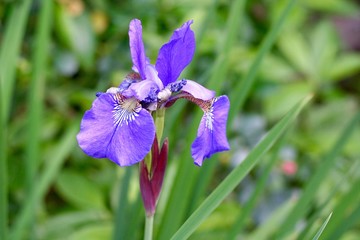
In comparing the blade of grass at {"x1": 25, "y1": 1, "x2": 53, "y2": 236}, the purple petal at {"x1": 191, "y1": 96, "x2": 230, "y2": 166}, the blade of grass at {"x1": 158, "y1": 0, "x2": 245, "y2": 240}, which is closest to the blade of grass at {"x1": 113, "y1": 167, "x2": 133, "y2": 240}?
the blade of grass at {"x1": 158, "y1": 0, "x2": 245, "y2": 240}

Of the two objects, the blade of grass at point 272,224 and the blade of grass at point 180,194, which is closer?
the blade of grass at point 180,194

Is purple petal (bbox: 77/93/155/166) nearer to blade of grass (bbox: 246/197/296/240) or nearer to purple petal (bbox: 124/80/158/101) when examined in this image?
purple petal (bbox: 124/80/158/101)

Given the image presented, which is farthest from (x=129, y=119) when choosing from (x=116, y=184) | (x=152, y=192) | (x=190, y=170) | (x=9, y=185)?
(x=9, y=185)

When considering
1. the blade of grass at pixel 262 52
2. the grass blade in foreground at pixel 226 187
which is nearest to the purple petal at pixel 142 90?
the grass blade in foreground at pixel 226 187

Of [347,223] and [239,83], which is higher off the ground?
[239,83]

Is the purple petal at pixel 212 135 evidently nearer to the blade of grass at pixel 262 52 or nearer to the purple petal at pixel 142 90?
the purple petal at pixel 142 90

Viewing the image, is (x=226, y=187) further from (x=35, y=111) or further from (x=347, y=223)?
(x=35, y=111)

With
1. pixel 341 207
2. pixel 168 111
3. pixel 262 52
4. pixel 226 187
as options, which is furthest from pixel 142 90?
pixel 168 111
